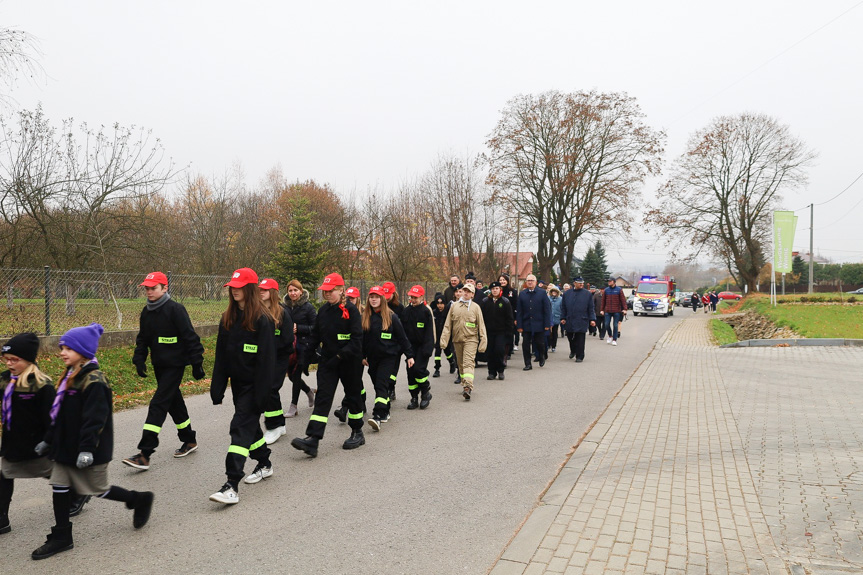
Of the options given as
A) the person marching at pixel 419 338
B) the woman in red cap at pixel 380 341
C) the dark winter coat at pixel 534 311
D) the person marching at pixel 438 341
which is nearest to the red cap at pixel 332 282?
the woman in red cap at pixel 380 341

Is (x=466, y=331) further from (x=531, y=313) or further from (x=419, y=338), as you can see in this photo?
(x=531, y=313)

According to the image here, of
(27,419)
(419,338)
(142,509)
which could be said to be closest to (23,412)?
(27,419)

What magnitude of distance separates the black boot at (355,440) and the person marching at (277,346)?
0.84 metres

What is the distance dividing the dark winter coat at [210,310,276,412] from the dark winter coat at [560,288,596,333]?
1056cm

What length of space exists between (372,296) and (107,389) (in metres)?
3.66

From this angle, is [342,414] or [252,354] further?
[342,414]

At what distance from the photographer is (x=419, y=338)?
925 centimetres

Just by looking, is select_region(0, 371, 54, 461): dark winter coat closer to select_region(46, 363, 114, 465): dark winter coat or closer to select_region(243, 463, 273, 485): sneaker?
select_region(46, 363, 114, 465): dark winter coat

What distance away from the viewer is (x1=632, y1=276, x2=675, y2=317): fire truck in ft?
126

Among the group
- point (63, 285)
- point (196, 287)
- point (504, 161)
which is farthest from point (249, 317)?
point (504, 161)

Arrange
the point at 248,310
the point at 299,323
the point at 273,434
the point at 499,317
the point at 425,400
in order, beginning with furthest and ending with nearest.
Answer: the point at 499,317 → the point at 425,400 → the point at 299,323 → the point at 273,434 → the point at 248,310

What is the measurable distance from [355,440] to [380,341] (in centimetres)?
135

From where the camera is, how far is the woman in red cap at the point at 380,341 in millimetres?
7469

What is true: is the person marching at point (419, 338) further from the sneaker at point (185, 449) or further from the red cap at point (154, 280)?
the red cap at point (154, 280)
